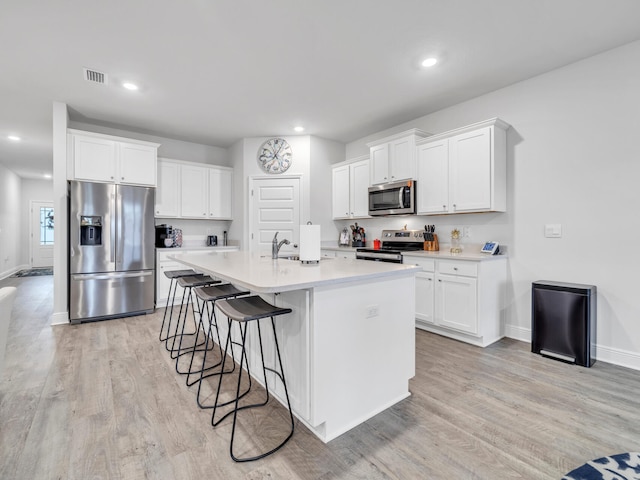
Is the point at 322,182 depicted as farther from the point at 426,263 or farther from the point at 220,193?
the point at 426,263

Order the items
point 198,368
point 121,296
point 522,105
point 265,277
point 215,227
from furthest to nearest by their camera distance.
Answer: point 215,227 < point 121,296 < point 522,105 < point 198,368 < point 265,277

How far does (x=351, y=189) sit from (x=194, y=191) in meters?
2.63

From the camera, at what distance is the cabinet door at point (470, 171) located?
3.27m

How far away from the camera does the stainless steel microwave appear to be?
401cm

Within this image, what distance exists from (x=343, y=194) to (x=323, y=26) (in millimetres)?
2890

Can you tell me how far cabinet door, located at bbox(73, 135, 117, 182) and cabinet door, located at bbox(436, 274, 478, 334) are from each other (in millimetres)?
4446

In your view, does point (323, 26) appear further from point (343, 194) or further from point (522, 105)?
point (343, 194)

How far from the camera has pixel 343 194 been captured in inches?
203

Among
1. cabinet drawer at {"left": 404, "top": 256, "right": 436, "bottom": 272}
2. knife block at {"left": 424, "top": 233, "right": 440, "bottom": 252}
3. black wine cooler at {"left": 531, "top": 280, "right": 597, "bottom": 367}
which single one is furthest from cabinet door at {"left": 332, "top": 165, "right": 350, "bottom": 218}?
black wine cooler at {"left": 531, "top": 280, "right": 597, "bottom": 367}

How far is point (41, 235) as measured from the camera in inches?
376

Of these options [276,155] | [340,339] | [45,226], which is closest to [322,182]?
[276,155]

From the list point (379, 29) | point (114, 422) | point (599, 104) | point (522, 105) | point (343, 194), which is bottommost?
point (114, 422)

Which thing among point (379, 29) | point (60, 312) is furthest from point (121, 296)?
point (379, 29)

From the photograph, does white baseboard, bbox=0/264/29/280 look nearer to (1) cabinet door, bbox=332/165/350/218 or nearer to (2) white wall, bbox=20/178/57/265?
(2) white wall, bbox=20/178/57/265
